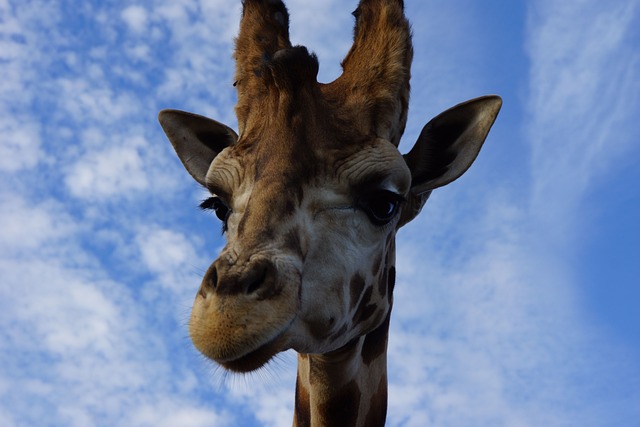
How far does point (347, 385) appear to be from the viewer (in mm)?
5613

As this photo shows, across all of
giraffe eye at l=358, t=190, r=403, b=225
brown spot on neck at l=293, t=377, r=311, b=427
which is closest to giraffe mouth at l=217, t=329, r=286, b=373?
giraffe eye at l=358, t=190, r=403, b=225

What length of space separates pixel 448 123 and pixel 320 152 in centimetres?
155

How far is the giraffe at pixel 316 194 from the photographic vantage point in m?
4.01

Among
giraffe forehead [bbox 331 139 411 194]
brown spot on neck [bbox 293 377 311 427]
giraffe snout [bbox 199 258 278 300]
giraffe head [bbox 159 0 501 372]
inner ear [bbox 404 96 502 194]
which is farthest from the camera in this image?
brown spot on neck [bbox 293 377 311 427]

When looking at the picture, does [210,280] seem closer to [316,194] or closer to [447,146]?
[316,194]

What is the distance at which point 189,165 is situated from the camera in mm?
6469

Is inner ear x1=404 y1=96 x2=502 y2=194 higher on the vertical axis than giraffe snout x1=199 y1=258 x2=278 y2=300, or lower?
higher

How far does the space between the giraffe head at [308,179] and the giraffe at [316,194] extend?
0.01m

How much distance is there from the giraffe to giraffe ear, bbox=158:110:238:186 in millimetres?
10

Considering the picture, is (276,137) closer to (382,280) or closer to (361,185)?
(361,185)

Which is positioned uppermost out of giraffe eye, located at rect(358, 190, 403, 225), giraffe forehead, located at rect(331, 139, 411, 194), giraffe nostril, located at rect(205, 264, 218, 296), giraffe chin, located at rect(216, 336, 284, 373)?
giraffe forehead, located at rect(331, 139, 411, 194)

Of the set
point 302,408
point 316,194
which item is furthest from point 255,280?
point 302,408

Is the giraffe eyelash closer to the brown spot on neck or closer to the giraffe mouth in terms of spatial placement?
the giraffe mouth

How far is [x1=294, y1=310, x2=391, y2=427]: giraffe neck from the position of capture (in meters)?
5.52
